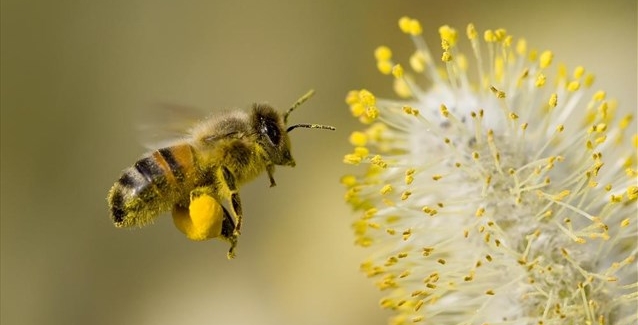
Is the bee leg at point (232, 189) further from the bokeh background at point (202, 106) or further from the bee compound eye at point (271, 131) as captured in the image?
the bokeh background at point (202, 106)

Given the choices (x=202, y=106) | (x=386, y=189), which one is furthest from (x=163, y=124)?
(x=202, y=106)

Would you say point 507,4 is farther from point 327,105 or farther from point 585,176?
point 585,176

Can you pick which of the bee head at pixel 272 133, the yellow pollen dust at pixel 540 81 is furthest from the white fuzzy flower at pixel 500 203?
the bee head at pixel 272 133

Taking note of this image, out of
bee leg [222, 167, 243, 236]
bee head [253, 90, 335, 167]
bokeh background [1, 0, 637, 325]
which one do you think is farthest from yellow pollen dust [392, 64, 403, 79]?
bokeh background [1, 0, 637, 325]

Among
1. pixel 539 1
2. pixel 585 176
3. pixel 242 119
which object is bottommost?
pixel 585 176

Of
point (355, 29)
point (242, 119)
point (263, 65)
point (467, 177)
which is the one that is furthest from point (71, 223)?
point (467, 177)

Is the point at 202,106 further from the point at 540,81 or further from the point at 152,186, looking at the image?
the point at 540,81
